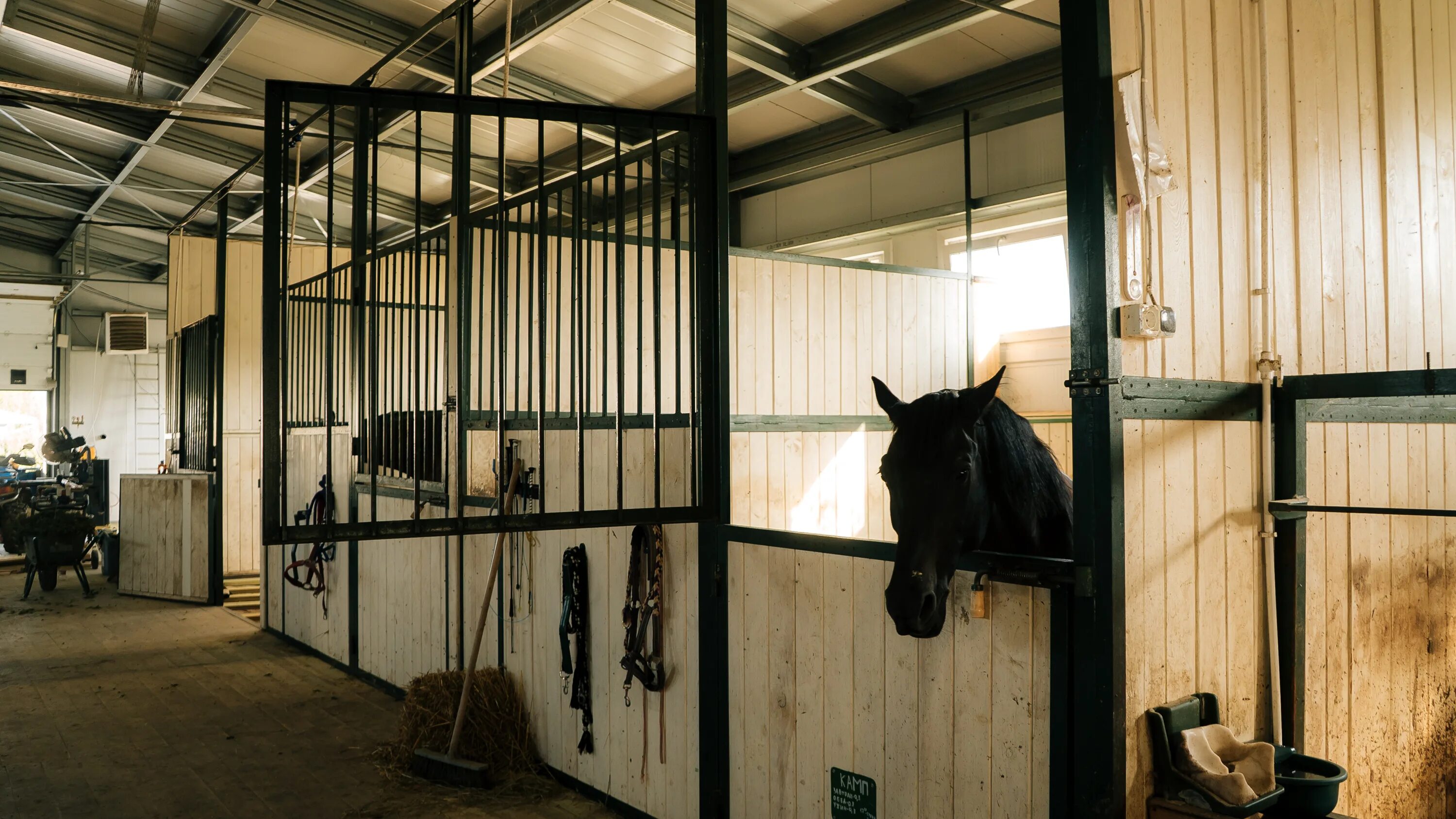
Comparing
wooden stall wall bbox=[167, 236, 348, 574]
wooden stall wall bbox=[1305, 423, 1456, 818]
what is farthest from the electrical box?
wooden stall wall bbox=[167, 236, 348, 574]

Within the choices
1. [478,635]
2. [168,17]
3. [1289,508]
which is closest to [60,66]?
[168,17]

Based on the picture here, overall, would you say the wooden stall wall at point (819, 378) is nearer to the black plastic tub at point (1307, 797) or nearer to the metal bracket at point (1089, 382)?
the metal bracket at point (1089, 382)

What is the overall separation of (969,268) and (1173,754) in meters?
3.79

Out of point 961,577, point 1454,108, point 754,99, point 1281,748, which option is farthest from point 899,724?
point 754,99

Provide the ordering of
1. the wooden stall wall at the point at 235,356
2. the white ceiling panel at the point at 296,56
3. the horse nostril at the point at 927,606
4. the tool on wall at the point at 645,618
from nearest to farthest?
1. the horse nostril at the point at 927,606
2. the tool on wall at the point at 645,618
3. the white ceiling panel at the point at 296,56
4. the wooden stall wall at the point at 235,356

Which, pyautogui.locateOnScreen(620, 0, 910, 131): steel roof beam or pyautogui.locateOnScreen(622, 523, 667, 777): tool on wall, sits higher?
pyautogui.locateOnScreen(620, 0, 910, 131): steel roof beam

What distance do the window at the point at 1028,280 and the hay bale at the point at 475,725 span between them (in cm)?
328

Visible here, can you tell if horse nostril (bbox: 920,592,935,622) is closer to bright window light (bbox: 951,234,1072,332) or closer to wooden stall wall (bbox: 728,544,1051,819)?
wooden stall wall (bbox: 728,544,1051,819)

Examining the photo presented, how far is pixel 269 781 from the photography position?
3.43 meters

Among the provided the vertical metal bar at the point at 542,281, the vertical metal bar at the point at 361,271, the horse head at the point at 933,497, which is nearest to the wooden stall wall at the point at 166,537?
the vertical metal bar at the point at 361,271

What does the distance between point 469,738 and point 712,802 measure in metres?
1.23

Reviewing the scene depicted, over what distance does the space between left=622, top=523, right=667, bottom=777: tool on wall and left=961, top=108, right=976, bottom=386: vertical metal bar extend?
2372 mm

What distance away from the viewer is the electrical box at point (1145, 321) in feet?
5.62

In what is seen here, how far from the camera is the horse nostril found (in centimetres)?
178
